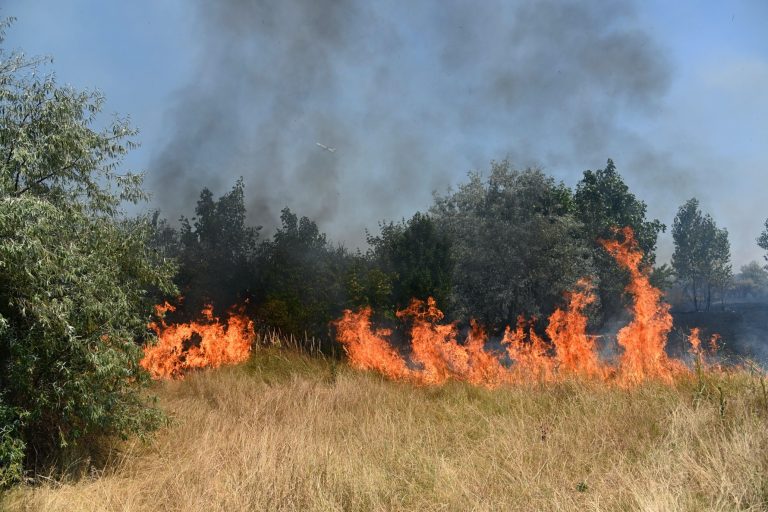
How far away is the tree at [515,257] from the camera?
22.3m

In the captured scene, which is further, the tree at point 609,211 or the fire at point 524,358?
the tree at point 609,211

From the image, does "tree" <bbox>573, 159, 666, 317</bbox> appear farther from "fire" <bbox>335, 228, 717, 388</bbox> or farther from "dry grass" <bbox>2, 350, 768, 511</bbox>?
"dry grass" <bbox>2, 350, 768, 511</bbox>

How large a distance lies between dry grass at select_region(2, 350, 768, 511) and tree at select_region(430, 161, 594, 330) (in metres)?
12.6

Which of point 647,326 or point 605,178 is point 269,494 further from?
point 605,178

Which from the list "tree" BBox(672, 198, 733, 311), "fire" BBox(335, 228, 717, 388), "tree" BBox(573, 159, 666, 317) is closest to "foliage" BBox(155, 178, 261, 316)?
"fire" BBox(335, 228, 717, 388)

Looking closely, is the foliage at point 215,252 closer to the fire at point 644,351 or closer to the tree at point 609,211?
the fire at point 644,351

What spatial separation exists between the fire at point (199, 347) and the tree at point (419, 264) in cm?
568

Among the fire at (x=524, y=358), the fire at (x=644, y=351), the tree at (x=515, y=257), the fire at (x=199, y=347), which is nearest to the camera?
the fire at (x=644, y=351)

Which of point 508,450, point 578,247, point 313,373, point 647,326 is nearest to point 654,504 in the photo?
point 508,450

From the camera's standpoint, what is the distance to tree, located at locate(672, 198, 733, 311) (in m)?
46.2

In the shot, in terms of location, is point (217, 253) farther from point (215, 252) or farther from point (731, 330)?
point (731, 330)

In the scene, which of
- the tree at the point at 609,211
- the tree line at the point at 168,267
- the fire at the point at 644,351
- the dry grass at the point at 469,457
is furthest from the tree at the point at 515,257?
the dry grass at the point at 469,457

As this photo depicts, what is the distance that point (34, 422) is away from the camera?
24.5 ft

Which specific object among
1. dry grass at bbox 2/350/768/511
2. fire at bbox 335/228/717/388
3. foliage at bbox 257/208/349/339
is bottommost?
dry grass at bbox 2/350/768/511
